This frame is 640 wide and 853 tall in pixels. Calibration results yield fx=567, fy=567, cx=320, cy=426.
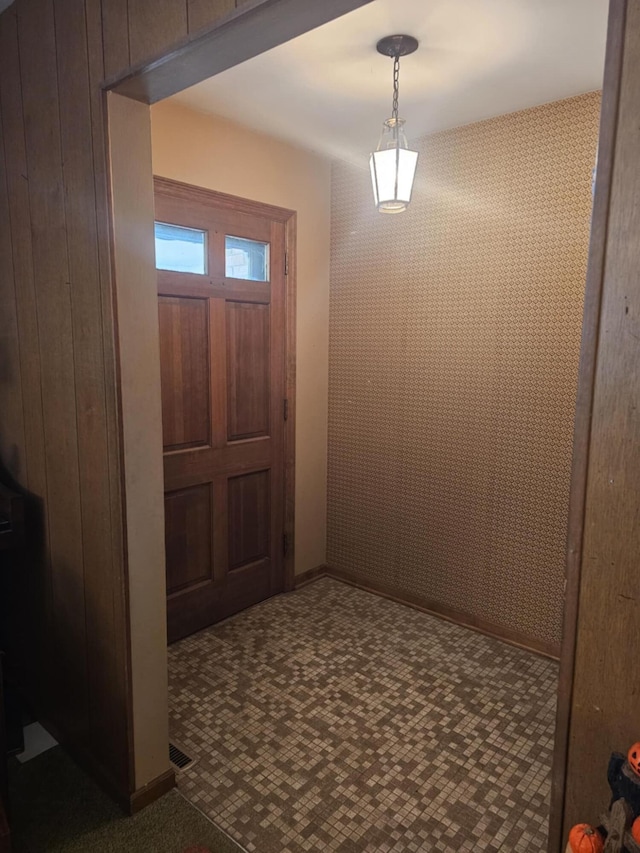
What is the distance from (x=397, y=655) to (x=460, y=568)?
0.57 metres

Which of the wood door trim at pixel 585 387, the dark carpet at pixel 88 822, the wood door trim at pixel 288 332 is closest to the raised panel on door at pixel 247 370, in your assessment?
the wood door trim at pixel 288 332

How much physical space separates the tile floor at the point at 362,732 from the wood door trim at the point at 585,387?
3.24ft

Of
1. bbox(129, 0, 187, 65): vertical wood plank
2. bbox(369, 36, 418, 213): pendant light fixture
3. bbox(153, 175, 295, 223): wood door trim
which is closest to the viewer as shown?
bbox(129, 0, 187, 65): vertical wood plank

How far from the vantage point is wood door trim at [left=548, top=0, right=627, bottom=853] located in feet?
2.54

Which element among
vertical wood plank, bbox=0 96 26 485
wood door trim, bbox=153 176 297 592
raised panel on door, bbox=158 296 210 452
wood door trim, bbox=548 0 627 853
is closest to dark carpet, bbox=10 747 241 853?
vertical wood plank, bbox=0 96 26 485

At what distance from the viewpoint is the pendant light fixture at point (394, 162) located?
196 centimetres

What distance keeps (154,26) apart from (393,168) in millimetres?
940

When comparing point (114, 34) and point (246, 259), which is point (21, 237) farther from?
point (246, 259)

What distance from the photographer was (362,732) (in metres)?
2.13

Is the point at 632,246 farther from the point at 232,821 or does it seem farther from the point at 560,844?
the point at 232,821

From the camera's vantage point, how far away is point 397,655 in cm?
267

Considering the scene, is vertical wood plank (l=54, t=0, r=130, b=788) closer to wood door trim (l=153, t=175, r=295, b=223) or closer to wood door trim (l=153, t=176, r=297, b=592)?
wood door trim (l=153, t=175, r=295, b=223)

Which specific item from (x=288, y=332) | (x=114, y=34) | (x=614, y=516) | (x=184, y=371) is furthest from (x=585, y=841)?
(x=288, y=332)

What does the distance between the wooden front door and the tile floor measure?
271 mm
